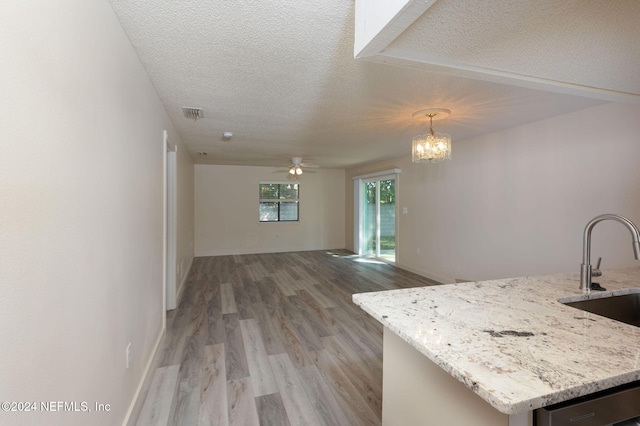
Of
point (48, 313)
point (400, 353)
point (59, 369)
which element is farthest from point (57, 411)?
point (400, 353)

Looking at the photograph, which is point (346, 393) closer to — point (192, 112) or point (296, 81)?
point (296, 81)

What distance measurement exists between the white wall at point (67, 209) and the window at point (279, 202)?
18.5 feet

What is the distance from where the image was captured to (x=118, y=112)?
1.46m

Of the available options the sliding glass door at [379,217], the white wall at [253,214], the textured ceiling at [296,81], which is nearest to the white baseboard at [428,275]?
the sliding glass door at [379,217]

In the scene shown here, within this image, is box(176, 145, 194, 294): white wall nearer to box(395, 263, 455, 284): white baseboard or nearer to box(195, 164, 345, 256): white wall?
box(195, 164, 345, 256): white wall

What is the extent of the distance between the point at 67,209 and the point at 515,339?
1565 mm

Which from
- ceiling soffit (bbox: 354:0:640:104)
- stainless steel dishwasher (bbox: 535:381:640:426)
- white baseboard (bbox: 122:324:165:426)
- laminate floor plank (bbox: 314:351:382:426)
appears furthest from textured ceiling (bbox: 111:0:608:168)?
white baseboard (bbox: 122:324:165:426)

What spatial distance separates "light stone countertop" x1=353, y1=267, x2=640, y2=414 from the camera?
65 cm

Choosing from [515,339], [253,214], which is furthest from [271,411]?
[253,214]

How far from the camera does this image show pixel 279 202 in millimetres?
7562

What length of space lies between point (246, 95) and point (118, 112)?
3.85ft

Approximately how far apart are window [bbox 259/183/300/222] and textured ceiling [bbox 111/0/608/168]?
334 centimetres

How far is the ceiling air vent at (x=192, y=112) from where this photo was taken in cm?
276

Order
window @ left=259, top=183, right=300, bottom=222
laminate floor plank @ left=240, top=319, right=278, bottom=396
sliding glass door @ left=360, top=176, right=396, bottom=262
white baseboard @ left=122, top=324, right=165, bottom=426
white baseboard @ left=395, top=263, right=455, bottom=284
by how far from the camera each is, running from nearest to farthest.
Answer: white baseboard @ left=122, top=324, right=165, bottom=426, laminate floor plank @ left=240, top=319, right=278, bottom=396, white baseboard @ left=395, top=263, right=455, bottom=284, sliding glass door @ left=360, top=176, right=396, bottom=262, window @ left=259, top=183, right=300, bottom=222
